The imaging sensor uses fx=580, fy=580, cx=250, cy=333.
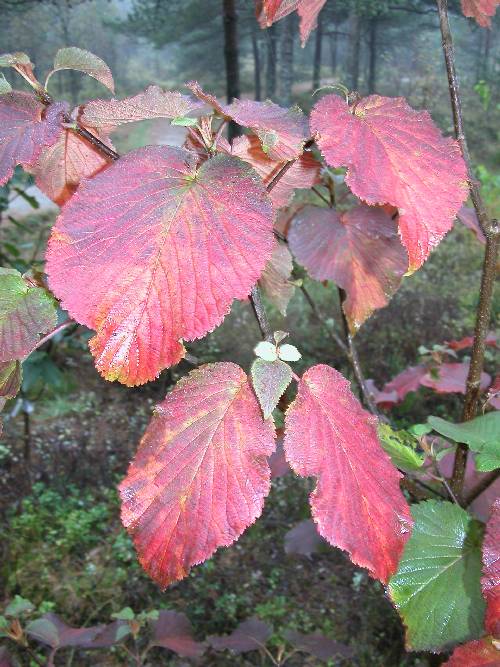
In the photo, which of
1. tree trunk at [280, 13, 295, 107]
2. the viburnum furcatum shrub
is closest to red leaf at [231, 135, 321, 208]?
the viburnum furcatum shrub

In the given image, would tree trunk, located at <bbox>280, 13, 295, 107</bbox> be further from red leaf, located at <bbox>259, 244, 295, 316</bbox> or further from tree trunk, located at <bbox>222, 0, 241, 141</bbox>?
red leaf, located at <bbox>259, 244, 295, 316</bbox>

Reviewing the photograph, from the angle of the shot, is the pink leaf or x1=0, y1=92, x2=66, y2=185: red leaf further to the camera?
the pink leaf

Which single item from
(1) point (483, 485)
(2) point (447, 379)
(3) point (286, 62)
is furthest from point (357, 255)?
(3) point (286, 62)

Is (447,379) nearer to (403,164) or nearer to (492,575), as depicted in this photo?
(492,575)

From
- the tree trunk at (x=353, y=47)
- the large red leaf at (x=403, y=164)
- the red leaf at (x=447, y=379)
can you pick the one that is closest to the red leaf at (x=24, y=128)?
the large red leaf at (x=403, y=164)

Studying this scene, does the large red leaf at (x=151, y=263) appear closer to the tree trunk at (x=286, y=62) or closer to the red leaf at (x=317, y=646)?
the red leaf at (x=317, y=646)

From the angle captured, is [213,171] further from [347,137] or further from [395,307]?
[395,307]
